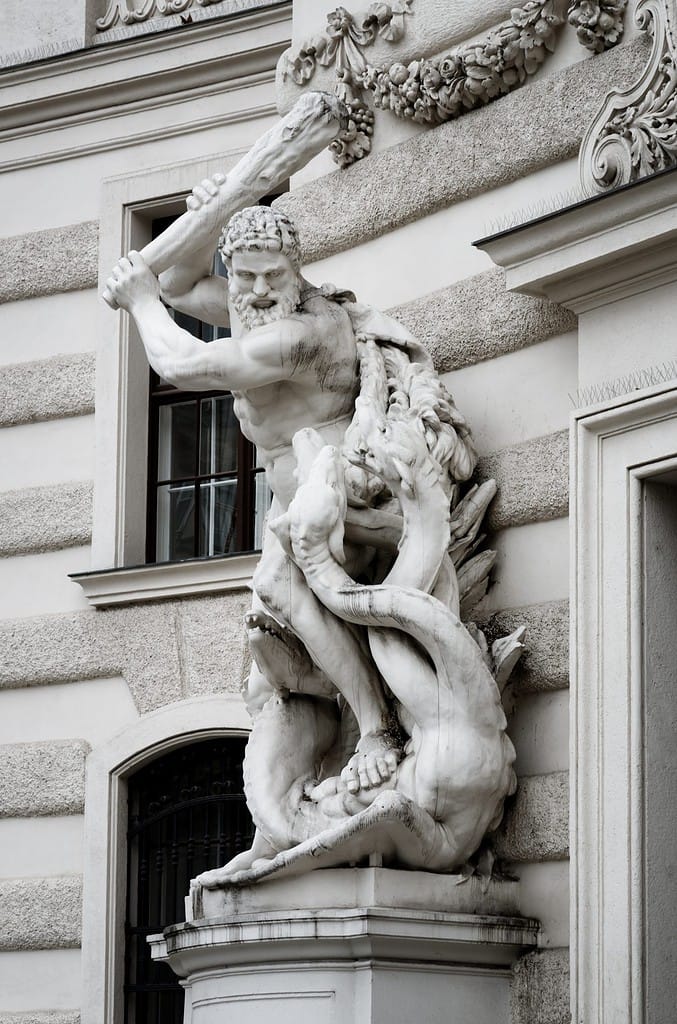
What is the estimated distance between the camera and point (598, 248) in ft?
20.9

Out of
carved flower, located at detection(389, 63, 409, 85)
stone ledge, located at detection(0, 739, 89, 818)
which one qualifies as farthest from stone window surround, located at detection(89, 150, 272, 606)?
carved flower, located at detection(389, 63, 409, 85)

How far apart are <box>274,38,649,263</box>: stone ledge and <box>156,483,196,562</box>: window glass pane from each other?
2326 mm

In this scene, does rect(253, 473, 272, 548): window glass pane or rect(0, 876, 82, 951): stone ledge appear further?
rect(253, 473, 272, 548): window glass pane

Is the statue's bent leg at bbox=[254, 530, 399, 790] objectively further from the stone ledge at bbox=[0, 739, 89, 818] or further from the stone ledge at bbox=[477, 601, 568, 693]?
the stone ledge at bbox=[0, 739, 89, 818]

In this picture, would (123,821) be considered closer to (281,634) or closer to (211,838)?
(211,838)

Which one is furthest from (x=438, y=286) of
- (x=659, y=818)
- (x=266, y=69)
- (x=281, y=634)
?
(x=266, y=69)

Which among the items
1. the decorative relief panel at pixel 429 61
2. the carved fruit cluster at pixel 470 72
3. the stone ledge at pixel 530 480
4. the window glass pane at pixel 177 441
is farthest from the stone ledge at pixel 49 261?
the stone ledge at pixel 530 480

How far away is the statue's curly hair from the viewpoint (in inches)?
263

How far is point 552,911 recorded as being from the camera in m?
6.45

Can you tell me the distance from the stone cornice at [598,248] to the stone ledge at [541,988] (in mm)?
2148

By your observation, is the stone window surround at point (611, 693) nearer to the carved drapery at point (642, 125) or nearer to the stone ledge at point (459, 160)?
the carved drapery at point (642, 125)

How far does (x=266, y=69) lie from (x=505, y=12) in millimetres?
3089

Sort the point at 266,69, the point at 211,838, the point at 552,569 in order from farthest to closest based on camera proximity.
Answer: the point at 266,69 < the point at 211,838 < the point at 552,569

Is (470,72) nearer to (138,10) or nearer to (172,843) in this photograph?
(138,10)
